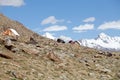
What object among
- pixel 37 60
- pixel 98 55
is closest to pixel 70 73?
pixel 37 60

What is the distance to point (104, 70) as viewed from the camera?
28188 mm

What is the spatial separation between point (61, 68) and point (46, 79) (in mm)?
3846

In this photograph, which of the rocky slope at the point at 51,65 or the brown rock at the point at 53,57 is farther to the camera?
the brown rock at the point at 53,57

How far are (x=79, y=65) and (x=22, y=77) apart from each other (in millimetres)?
8149

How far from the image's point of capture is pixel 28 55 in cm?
2645

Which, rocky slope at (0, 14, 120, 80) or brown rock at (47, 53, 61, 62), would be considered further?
brown rock at (47, 53, 61, 62)

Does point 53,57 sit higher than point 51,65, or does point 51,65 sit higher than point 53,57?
point 53,57

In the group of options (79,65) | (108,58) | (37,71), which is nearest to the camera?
(37,71)

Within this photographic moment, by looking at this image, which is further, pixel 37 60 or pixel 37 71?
pixel 37 60

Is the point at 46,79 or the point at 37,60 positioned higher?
the point at 37,60

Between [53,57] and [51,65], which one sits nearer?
[51,65]

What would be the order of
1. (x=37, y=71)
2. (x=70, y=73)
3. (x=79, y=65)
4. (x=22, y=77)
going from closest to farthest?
(x=22, y=77)
(x=37, y=71)
(x=70, y=73)
(x=79, y=65)

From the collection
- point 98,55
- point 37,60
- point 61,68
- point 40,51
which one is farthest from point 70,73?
point 98,55

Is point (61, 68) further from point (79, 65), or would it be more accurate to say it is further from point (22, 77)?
point (22, 77)
